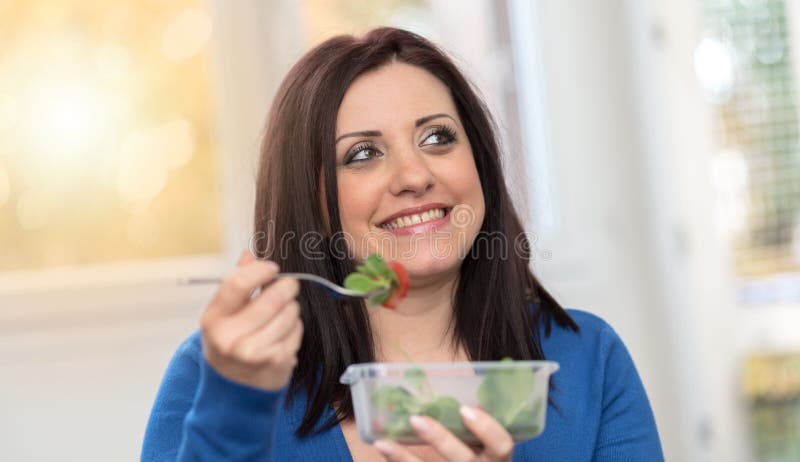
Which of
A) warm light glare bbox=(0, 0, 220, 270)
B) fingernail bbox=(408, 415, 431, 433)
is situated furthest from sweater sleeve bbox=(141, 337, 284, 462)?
warm light glare bbox=(0, 0, 220, 270)

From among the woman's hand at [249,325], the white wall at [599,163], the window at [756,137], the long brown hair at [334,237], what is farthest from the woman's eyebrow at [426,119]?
the window at [756,137]

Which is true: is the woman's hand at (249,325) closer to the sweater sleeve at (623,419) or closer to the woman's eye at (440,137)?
the woman's eye at (440,137)

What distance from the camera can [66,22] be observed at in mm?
3150

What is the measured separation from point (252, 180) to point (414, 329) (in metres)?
1.71

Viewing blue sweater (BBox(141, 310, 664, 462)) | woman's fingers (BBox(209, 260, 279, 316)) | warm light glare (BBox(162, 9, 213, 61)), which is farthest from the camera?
warm light glare (BBox(162, 9, 213, 61))

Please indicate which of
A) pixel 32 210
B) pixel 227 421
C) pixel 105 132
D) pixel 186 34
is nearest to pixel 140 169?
pixel 105 132

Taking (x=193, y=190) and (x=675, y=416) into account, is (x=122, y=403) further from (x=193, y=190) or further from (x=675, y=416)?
(x=675, y=416)

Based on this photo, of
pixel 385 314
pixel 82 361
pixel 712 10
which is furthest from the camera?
pixel 712 10

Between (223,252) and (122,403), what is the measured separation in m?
0.60

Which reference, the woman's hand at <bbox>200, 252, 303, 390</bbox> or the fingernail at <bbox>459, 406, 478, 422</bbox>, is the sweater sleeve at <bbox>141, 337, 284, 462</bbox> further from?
the fingernail at <bbox>459, 406, 478, 422</bbox>

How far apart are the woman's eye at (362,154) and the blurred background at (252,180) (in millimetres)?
1697

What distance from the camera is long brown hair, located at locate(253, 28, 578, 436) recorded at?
1489 mm

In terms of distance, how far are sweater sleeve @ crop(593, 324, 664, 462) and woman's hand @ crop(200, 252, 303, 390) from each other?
27.6 inches

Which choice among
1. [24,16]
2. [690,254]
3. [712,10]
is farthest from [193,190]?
[712,10]
